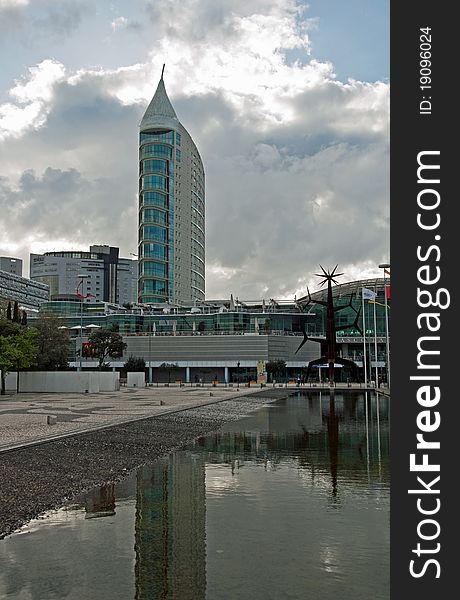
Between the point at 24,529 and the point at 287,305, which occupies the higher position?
the point at 287,305

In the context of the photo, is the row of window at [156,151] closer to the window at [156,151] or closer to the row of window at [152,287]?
the window at [156,151]

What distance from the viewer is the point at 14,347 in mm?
71938

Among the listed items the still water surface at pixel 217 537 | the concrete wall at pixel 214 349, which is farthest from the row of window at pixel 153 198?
the still water surface at pixel 217 537

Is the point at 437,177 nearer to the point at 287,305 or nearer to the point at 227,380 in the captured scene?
the point at 227,380

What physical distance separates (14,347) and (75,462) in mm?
53806

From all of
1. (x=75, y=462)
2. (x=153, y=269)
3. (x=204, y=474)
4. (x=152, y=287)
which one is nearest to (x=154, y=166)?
(x=153, y=269)

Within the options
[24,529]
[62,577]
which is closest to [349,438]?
[24,529]

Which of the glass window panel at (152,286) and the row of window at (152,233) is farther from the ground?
the row of window at (152,233)

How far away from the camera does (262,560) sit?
444 inches

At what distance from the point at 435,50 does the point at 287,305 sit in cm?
15062

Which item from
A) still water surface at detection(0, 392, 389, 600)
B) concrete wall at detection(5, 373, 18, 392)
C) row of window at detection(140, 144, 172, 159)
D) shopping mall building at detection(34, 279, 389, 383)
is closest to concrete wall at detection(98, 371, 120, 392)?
concrete wall at detection(5, 373, 18, 392)

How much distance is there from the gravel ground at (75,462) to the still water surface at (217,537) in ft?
2.07

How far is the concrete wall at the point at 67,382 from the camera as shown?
76.8m

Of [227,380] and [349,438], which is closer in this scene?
[349,438]
